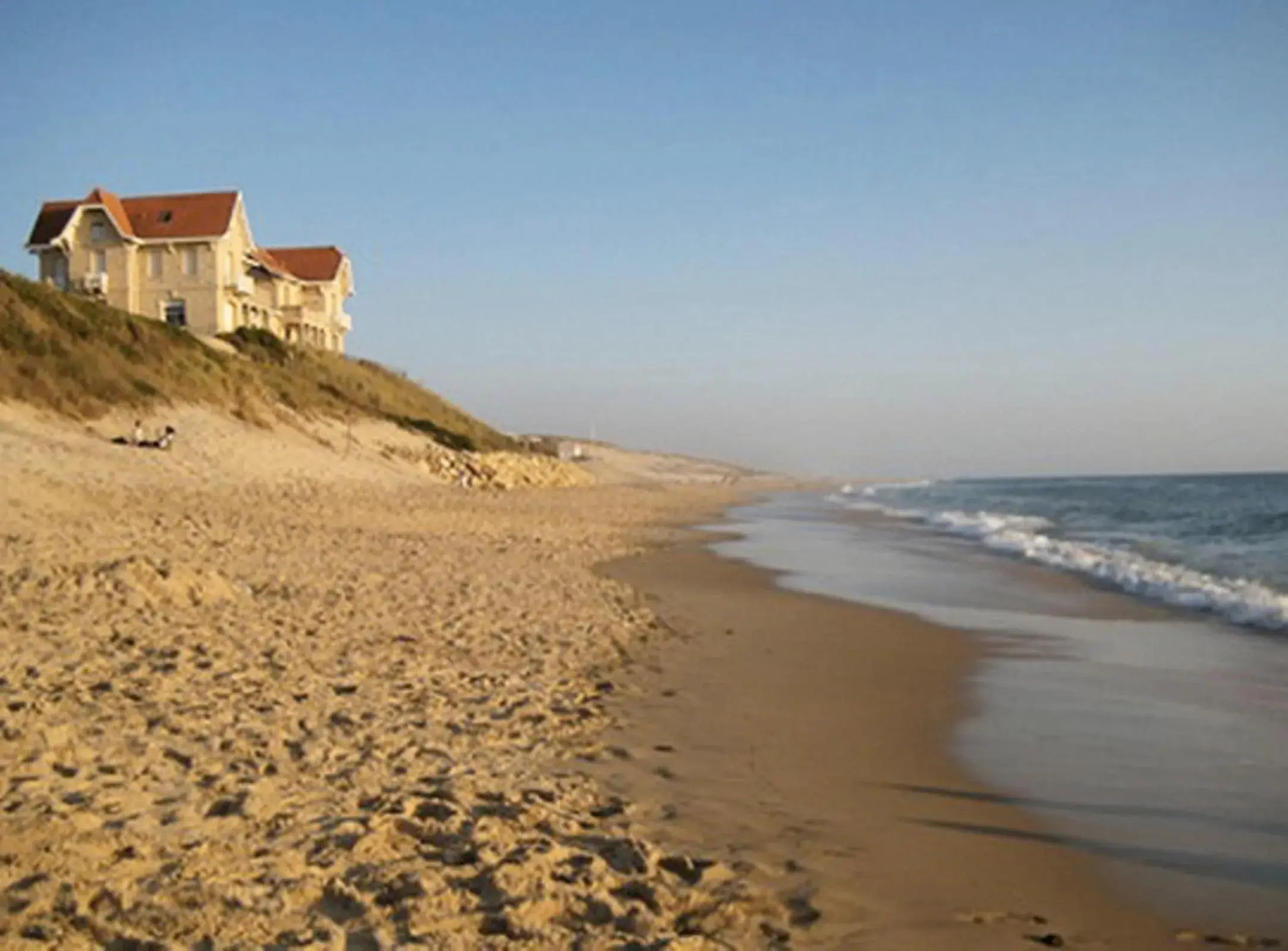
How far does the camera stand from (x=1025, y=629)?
1091cm

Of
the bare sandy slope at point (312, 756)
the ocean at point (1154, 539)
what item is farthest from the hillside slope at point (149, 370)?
the ocean at point (1154, 539)

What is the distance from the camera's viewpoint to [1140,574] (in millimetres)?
15047

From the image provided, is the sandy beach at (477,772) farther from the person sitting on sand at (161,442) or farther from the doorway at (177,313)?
the doorway at (177,313)

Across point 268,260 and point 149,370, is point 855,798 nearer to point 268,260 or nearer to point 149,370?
point 149,370

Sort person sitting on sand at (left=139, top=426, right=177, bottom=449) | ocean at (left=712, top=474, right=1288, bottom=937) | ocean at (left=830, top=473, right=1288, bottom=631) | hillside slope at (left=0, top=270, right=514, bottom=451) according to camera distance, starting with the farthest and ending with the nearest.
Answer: hillside slope at (left=0, top=270, right=514, bottom=451) → person sitting on sand at (left=139, top=426, right=177, bottom=449) → ocean at (left=830, top=473, right=1288, bottom=631) → ocean at (left=712, top=474, right=1288, bottom=937)

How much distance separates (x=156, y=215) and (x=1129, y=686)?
4554 cm

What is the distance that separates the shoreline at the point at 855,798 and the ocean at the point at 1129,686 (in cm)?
26

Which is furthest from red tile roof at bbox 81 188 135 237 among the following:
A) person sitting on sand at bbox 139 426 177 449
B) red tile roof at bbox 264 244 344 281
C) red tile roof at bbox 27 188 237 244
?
person sitting on sand at bbox 139 426 177 449

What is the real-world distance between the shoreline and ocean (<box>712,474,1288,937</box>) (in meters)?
0.26

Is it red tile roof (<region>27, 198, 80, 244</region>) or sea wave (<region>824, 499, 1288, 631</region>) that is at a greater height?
red tile roof (<region>27, 198, 80, 244</region>)

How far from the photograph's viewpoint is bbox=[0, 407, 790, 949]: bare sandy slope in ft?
11.6

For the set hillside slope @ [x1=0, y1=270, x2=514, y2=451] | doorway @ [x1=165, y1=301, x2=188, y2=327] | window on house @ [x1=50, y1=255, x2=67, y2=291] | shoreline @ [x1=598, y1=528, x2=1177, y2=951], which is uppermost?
window on house @ [x1=50, y1=255, x2=67, y2=291]

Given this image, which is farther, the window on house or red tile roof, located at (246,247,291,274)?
red tile roof, located at (246,247,291,274)

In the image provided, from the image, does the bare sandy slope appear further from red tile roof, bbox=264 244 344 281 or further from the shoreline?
red tile roof, bbox=264 244 344 281
